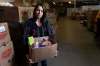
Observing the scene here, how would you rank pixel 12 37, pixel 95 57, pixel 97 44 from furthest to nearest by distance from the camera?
pixel 97 44 → pixel 95 57 → pixel 12 37

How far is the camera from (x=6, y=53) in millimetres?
3055

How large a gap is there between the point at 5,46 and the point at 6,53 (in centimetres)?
10

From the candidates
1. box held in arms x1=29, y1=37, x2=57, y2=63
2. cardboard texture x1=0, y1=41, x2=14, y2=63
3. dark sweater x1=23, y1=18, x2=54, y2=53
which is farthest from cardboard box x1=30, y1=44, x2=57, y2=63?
cardboard texture x1=0, y1=41, x2=14, y2=63

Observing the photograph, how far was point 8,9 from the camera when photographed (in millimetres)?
3451

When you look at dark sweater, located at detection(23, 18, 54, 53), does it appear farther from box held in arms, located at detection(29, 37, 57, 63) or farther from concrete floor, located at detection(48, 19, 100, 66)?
concrete floor, located at detection(48, 19, 100, 66)

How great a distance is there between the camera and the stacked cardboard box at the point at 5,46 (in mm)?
2984

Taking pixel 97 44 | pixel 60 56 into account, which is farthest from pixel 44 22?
pixel 97 44

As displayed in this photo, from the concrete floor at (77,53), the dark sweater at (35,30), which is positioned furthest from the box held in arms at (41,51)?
the concrete floor at (77,53)

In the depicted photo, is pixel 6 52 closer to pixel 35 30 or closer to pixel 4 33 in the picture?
pixel 4 33

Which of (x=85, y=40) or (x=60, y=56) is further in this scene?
(x=85, y=40)

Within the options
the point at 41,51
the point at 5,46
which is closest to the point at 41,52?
the point at 41,51

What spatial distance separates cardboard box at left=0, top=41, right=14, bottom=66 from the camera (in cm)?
300

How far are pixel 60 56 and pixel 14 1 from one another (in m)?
1.64

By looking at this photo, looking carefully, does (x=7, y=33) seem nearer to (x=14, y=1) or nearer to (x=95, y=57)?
(x=14, y=1)
